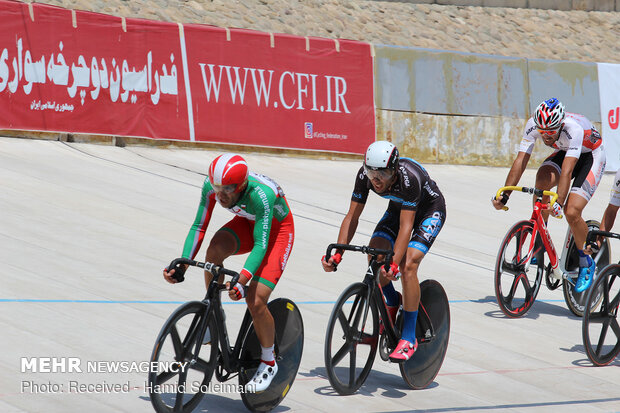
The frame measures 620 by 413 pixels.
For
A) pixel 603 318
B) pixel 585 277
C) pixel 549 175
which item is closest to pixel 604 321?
pixel 603 318

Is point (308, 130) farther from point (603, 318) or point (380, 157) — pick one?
point (380, 157)

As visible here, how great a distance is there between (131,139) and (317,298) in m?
6.83

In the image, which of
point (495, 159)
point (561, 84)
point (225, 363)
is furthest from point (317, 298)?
point (561, 84)

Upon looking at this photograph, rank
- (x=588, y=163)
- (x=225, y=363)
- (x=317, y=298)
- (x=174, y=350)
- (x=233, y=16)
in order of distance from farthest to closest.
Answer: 1. (x=233, y=16)
2. (x=588, y=163)
3. (x=317, y=298)
4. (x=225, y=363)
5. (x=174, y=350)

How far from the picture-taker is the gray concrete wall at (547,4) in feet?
76.6

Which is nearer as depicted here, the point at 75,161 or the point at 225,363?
the point at 225,363

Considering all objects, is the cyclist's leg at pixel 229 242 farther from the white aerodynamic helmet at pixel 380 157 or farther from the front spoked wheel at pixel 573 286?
the front spoked wheel at pixel 573 286

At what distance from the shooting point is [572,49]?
23.3 m

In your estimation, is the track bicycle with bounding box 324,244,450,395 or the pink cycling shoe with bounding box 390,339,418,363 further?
the pink cycling shoe with bounding box 390,339,418,363

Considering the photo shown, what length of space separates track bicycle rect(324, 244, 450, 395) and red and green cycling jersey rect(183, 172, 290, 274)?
1.78 feet

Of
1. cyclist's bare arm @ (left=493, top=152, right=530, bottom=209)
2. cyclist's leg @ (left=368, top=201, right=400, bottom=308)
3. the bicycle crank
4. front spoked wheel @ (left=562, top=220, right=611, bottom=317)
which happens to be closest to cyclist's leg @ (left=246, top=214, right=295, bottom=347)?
cyclist's leg @ (left=368, top=201, right=400, bottom=308)

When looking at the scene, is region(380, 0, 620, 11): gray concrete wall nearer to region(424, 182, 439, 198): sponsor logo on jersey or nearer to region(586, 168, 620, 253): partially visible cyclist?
region(586, 168, 620, 253): partially visible cyclist

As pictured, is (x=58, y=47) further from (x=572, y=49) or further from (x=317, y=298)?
(x=572, y=49)

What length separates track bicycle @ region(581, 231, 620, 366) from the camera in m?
6.46
